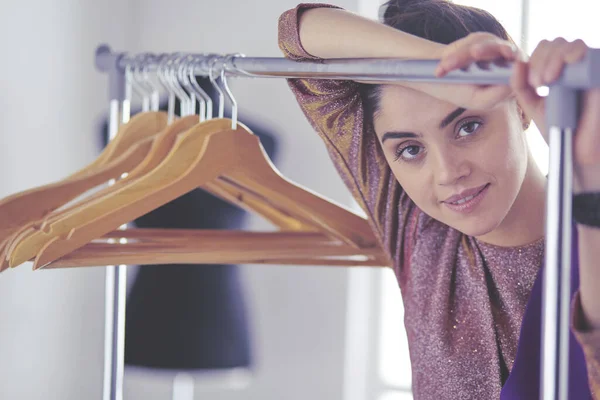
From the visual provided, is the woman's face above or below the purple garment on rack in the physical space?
above

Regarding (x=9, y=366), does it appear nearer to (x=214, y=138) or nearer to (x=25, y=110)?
(x=25, y=110)

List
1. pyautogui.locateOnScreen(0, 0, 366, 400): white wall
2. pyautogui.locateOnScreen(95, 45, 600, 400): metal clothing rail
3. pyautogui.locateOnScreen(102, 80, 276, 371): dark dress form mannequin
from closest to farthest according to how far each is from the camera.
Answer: pyautogui.locateOnScreen(95, 45, 600, 400): metal clothing rail → pyautogui.locateOnScreen(102, 80, 276, 371): dark dress form mannequin → pyautogui.locateOnScreen(0, 0, 366, 400): white wall

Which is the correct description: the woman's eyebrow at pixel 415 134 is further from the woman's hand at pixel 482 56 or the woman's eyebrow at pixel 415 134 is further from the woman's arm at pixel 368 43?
the woman's hand at pixel 482 56

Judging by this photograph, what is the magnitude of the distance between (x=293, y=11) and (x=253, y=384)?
4.76 ft

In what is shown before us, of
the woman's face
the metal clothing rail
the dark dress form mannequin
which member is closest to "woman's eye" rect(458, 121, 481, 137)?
the woman's face

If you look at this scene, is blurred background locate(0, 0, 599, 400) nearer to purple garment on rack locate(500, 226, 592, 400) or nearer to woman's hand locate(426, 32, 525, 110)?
purple garment on rack locate(500, 226, 592, 400)

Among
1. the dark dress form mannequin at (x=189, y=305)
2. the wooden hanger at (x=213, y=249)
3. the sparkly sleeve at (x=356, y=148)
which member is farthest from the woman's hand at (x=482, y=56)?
the dark dress form mannequin at (x=189, y=305)

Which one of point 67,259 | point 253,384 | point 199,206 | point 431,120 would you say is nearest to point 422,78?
point 431,120

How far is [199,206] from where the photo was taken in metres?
1.75

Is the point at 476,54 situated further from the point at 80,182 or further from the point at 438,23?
the point at 80,182

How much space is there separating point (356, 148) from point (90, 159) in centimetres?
115

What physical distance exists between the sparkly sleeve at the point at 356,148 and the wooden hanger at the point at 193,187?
0.12 feet

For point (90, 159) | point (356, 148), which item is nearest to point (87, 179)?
point (356, 148)

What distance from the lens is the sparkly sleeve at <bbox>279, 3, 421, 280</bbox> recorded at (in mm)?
1021
